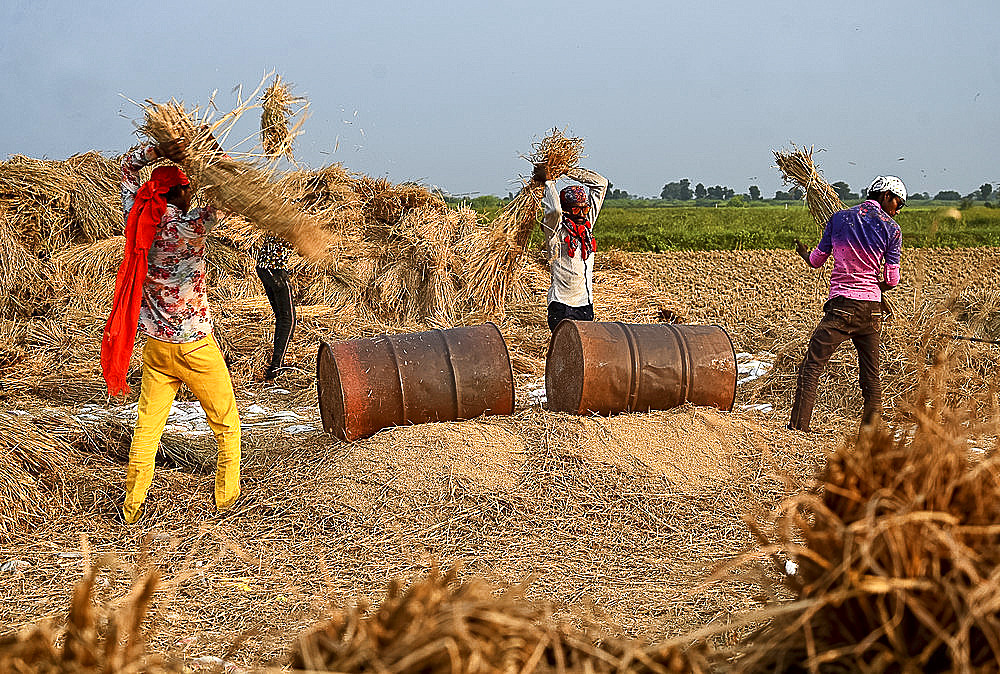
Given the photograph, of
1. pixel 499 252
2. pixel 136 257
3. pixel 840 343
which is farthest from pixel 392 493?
pixel 499 252

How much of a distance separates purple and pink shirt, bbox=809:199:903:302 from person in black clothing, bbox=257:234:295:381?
15.7 feet

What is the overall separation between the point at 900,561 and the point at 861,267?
4719 millimetres

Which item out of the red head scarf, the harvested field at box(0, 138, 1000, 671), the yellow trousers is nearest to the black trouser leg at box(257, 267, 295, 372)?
the harvested field at box(0, 138, 1000, 671)

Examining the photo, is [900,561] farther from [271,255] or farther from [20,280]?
[20,280]

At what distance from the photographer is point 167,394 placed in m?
4.59

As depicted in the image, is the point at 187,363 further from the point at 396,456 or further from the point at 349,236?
the point at 349,236

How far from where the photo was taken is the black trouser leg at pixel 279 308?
27.1 feet

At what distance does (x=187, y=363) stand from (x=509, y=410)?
85.4 inches

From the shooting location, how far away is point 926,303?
30.3 feet

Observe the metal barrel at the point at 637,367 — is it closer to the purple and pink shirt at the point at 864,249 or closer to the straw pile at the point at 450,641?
the purple and pink shirt at the point at 864,249

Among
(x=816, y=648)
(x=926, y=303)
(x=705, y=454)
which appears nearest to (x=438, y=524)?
(x=705, y=454)

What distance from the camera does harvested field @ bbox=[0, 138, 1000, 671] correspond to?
339cm

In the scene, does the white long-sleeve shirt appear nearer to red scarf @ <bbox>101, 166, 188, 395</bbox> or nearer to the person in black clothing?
the person in black clothing

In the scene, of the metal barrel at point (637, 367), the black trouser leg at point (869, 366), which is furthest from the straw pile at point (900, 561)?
the black trouser leg at point (869, 366)
